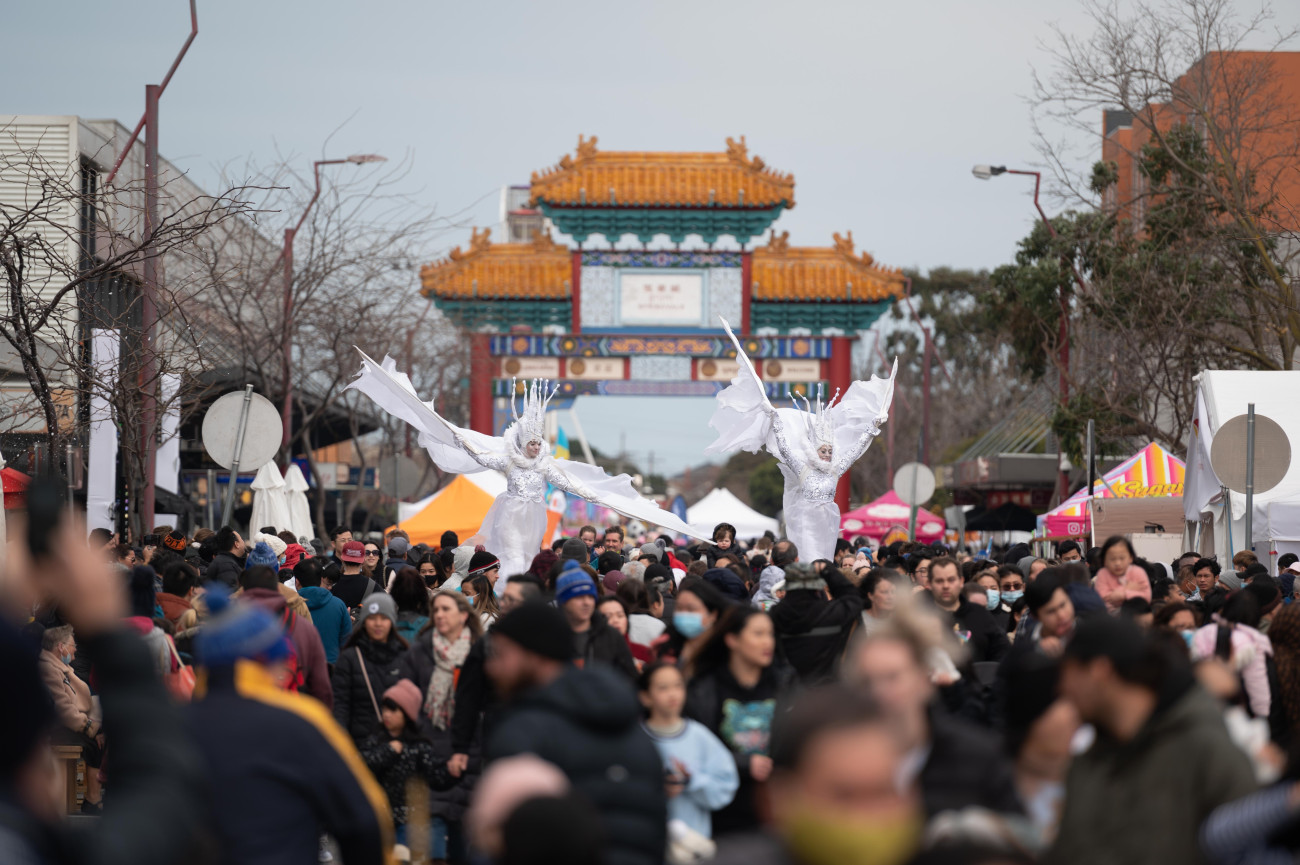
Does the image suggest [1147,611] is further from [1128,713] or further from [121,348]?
[121,348]

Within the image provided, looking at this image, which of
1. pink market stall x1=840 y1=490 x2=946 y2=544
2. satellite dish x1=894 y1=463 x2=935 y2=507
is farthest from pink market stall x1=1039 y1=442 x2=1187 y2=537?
pink market stall x1=840 y1=490 x2=946 y2=544

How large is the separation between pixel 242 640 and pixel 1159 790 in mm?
2528

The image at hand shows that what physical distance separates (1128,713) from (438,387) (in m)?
31.1

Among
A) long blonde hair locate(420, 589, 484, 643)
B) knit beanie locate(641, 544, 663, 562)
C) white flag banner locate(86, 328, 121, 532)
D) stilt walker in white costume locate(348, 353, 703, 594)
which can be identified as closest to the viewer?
long blonde hair locate(420, 589, 484, 643)

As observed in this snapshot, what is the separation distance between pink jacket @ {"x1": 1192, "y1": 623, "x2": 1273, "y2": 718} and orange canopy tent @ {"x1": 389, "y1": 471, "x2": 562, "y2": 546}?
13428 mm

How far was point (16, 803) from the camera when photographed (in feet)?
9.62

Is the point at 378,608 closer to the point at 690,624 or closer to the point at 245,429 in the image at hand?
the point at 690,624

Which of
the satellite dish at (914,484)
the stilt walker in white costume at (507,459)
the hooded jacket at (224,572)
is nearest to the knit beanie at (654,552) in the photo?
the stilt walker in white costume at (507,459)

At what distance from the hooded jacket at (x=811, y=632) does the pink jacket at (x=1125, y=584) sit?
1844 mm

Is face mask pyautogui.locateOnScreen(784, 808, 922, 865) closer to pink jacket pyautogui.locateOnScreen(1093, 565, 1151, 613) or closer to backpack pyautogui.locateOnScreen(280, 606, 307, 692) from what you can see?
backpack pyautogui.locateOnScreen(280, 606, 307, 692)

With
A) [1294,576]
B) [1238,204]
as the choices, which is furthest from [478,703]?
[1238,204]

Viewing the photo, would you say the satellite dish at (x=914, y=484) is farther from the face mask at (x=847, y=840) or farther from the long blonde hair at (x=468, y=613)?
the face mask at (x=847, y=840)

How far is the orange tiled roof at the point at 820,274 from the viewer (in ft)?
102

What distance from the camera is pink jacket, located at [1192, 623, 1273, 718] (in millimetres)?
6422
